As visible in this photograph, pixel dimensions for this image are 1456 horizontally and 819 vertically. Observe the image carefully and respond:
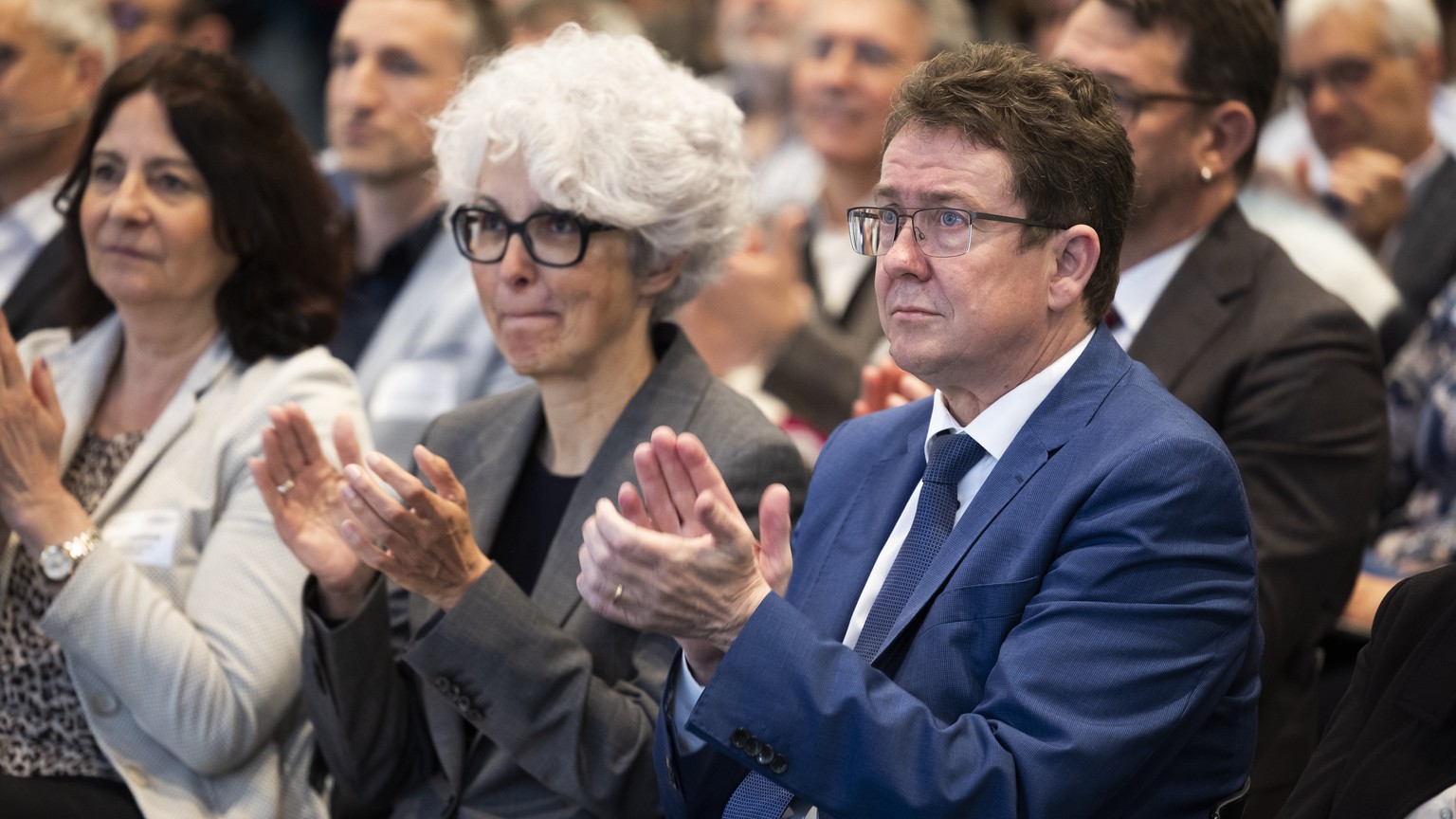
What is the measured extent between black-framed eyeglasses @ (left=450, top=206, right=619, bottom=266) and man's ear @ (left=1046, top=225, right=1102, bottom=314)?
2.93 ft

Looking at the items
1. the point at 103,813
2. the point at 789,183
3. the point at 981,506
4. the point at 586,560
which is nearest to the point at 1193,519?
the point at 981,506

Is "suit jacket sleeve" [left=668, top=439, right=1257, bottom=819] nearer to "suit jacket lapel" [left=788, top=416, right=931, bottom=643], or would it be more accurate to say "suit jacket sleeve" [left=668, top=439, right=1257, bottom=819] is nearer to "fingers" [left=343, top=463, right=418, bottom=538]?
"suit jacket lapel" [left=788, top=416, right=931, bottom=643]

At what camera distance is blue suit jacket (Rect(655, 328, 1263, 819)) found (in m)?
1.69

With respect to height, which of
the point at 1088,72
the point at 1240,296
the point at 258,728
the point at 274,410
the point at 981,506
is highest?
the point at 1088,72

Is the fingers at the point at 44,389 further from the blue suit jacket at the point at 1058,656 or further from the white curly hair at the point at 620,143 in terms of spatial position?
the blue suit jacket at the point at 1058,656

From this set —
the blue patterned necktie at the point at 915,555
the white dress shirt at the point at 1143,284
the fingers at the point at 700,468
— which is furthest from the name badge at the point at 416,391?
the fingers at the point at 700,468

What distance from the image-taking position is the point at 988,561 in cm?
185

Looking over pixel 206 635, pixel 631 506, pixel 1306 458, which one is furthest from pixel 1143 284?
pixel 206 635

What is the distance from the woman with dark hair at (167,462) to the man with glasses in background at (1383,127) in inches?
112

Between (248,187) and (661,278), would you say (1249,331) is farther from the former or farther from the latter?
(248,187)

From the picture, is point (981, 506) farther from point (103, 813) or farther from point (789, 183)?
point (789, 183)

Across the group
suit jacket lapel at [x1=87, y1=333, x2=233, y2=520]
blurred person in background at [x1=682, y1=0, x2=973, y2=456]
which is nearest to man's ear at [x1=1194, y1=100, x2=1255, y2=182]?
blurred person in background at [x1=682, y1=0, x2=973, y2=456]

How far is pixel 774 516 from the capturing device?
1781 millimetres

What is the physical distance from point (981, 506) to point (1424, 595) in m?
0.53
